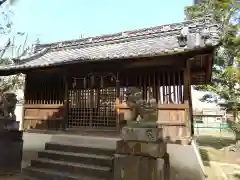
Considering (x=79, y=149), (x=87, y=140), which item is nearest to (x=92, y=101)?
(x=87, y=140)

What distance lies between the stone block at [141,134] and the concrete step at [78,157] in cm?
148

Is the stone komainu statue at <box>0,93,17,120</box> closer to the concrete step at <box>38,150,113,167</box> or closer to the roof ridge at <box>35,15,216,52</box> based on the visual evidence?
the concrete step at <box>38,150,113,167</box>

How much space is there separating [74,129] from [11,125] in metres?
2.36

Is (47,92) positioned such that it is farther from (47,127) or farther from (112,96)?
(112,96)

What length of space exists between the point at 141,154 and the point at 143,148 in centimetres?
14

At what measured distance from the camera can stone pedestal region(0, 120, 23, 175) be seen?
8.02 m

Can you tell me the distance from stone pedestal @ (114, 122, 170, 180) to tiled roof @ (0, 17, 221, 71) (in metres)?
2.79

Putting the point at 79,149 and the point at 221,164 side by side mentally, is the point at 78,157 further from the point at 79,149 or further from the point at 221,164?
the point at 221,164

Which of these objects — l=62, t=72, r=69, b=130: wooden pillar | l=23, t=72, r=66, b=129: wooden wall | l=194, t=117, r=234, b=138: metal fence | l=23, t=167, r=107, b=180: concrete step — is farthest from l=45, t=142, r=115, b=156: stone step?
l=194, t=117, r=234, b=138: metal fence

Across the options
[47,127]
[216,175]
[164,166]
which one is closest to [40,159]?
[47,127]

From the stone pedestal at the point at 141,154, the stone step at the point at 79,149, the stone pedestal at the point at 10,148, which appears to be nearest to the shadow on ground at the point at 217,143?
the stone step at the point at 79,149

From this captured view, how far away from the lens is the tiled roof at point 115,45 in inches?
349

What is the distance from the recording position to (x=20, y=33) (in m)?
25.6

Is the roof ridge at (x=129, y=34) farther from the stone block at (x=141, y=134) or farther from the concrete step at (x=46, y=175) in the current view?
the concrete step at (x=46, y=175)
